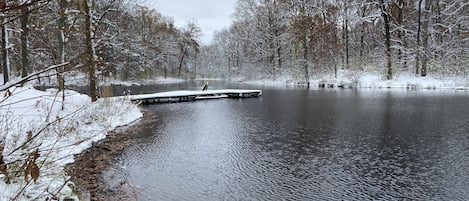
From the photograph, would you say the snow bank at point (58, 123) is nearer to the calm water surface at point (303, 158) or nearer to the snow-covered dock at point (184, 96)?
the calm water surface at point (303, 158)

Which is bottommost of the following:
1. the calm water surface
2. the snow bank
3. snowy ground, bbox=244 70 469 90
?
the calm water surface

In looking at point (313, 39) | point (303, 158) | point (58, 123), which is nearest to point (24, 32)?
point (58, 123)

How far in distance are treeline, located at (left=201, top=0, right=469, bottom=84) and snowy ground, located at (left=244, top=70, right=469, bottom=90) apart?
662 mm

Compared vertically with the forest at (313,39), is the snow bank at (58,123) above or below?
below

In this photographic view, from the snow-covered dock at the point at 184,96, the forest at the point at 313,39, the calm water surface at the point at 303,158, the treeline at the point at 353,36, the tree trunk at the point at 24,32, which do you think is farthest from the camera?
the treeline at the point at 353,36

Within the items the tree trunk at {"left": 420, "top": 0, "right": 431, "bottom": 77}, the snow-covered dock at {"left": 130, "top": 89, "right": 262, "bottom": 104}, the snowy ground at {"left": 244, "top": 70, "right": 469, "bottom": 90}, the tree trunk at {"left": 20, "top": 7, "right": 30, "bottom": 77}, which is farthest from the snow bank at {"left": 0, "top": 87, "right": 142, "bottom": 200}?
the tree trunk at {"left": 420, "top": 0, "right": 431, "bottom": 77}

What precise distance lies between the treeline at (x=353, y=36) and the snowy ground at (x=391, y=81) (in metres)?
0.66

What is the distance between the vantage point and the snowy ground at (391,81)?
78.8 ft

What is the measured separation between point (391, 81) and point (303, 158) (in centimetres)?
2172

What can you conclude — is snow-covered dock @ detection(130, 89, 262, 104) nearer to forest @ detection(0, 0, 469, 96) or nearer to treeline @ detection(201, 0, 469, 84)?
forest @ detection(0, 0, 469, 96)

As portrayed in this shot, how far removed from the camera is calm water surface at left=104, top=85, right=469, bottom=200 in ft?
18.6

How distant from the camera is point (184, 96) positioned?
19.9 meters

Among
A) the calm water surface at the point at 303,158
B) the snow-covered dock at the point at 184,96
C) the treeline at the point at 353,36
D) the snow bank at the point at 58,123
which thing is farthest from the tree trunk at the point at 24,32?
the treeline at the point at 353,36

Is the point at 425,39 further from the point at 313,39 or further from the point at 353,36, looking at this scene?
the point at 353,36
